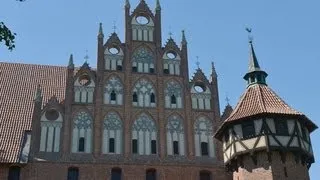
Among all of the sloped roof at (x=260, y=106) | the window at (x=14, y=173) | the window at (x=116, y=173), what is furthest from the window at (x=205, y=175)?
the window at (x=14, y=173)

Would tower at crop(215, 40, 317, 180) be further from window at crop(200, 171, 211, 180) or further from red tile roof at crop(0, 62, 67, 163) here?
red tile roof at crop(0, 62, 67, 163)

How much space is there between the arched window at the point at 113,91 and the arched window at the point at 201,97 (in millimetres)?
3159

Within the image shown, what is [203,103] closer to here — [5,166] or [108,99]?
[108,99]

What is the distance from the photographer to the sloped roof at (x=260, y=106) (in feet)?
66.3

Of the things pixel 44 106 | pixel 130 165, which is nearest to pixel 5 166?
pixel 44 106

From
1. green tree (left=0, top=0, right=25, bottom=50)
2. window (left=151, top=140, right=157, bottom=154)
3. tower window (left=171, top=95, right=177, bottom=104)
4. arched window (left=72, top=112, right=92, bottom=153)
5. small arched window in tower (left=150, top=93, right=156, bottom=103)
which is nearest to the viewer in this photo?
green tree (left=0, top=0, right=25, bottom=50)

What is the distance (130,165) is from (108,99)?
10.4 feet

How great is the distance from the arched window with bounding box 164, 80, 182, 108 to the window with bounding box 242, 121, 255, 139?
3634 mm

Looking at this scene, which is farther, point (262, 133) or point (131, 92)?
point (131, 92)

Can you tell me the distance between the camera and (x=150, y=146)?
21797 millimetres

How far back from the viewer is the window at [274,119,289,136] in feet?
65.0

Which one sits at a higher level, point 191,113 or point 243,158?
point 191,113

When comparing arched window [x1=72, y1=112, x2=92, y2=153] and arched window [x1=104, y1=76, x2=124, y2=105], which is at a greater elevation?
arched window [x1=104, y1=76, x2=124, y2=105]

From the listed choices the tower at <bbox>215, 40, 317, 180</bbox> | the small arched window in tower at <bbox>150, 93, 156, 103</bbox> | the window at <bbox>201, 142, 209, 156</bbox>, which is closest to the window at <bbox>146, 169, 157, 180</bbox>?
the window at <bbox>201, 142, 209, 156</bbox>
